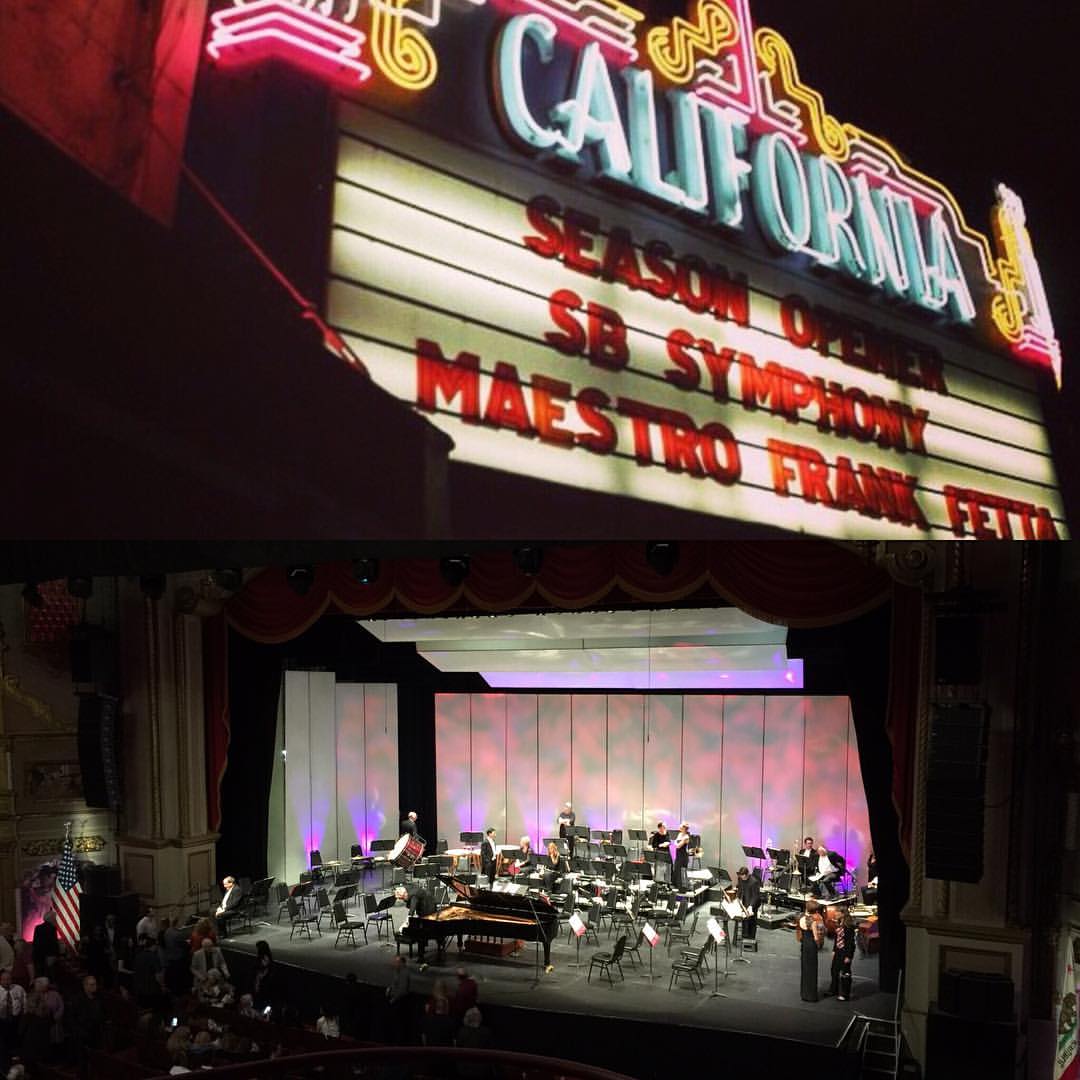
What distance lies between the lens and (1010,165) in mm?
6930

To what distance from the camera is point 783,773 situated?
51.0 ft

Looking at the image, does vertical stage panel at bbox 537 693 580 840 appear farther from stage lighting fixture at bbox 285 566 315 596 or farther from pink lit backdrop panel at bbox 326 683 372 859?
stage lighting fixture at bbox 285 566 315 596

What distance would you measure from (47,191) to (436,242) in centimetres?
158

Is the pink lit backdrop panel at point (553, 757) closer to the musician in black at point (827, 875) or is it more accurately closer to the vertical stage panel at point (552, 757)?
the vertical stage panel at point (552, 757)

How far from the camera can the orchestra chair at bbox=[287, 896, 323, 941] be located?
13609 mm

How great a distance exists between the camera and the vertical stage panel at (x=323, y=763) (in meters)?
17.5

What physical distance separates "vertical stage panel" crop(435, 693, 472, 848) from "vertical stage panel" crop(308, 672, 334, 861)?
6.12ft

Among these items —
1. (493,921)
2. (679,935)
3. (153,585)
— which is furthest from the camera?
(679,935)

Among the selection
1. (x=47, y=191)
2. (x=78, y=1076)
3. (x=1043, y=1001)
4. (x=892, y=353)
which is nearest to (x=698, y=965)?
(x=1043, y=1001)

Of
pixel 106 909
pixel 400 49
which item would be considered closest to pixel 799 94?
pixel 400 49

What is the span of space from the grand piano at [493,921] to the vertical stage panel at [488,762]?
4.49 m

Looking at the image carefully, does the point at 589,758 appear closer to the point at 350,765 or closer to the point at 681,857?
the point at 681,857

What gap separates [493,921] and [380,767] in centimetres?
629

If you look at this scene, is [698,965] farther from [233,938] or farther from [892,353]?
[892,353]
